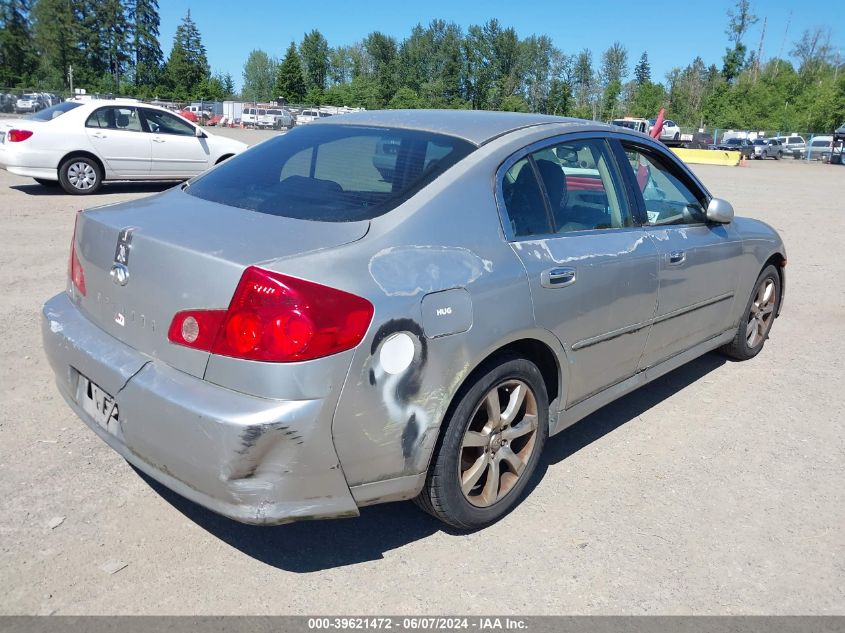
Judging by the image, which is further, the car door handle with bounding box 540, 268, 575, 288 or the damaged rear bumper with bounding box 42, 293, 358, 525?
the car door handle with bounding box 540, 268, 575, 288

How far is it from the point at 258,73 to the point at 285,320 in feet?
469

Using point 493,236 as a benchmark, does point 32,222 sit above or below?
below

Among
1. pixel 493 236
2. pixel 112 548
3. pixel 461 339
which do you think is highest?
pixel 493 236

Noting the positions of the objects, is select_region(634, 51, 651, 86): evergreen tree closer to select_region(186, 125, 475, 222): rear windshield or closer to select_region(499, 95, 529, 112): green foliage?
select_region(499, 95, 529, 112): green foliage

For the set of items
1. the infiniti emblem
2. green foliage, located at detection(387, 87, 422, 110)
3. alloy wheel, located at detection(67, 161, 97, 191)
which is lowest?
alloy wheel, located at detection(67, 161, 97, 191)

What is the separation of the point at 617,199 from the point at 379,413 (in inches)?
76.3

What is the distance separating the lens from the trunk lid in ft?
7.93

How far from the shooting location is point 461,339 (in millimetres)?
2639

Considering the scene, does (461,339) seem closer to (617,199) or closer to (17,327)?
(617,199)

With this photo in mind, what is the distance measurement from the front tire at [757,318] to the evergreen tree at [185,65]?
95.5 meters

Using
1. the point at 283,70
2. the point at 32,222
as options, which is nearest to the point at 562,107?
the point at 283,70

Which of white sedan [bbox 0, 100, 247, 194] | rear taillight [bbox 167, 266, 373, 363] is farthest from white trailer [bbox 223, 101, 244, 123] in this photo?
rear taillight [bbox 167, 266, 373, 363]

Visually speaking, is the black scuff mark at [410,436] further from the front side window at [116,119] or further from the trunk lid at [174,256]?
the front side window at [116,119]

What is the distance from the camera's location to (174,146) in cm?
1267
